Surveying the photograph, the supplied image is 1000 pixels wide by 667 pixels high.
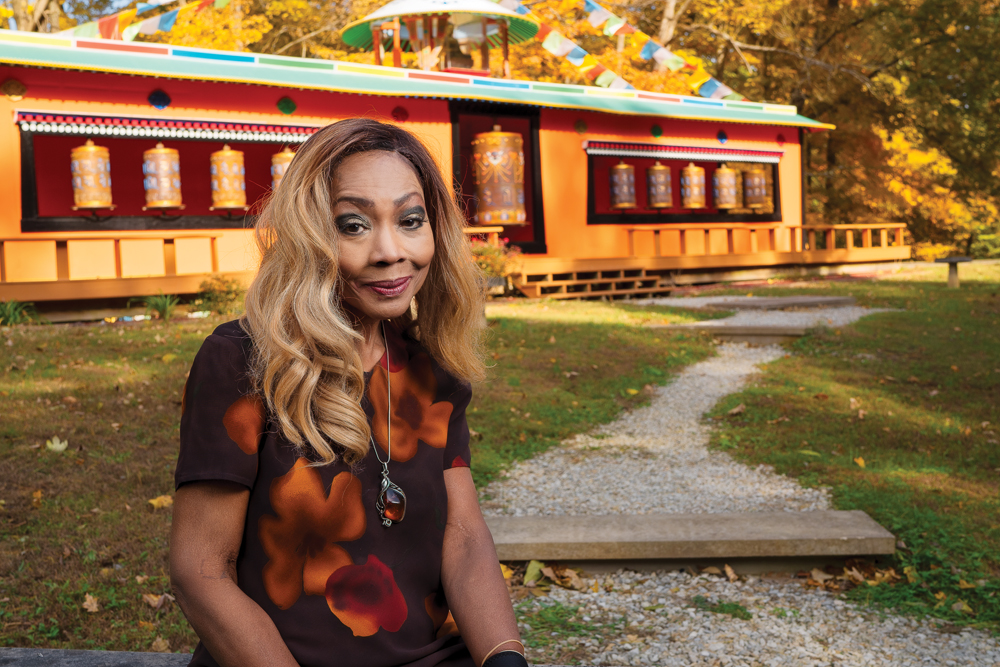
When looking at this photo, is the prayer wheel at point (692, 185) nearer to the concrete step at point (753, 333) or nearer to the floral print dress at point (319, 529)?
the concrete step at point (753, 333)

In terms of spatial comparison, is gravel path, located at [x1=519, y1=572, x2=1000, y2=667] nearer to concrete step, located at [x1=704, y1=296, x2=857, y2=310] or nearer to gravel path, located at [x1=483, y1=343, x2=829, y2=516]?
gravel path, located at [x1=483, y1=343, x2=829, y2=516]

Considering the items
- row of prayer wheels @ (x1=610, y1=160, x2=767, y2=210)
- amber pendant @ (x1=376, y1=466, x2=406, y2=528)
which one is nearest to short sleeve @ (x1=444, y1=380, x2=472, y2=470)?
amber pendant @ (x1=376, y1=466, x2=406, y2=528)

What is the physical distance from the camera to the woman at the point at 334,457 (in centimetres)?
165

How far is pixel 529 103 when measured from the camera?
14883mm

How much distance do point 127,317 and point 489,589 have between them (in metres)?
11.1

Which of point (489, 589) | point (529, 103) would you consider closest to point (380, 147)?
point (489, 589)

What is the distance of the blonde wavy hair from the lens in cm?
168

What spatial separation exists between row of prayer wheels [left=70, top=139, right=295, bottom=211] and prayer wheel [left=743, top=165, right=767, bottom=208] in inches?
400

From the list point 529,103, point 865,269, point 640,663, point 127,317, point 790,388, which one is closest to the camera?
point 640,663

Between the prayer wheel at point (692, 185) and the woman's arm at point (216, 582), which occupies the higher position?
the prayer wheel at point (692, 185)

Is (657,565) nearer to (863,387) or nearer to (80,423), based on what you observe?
(80,423)

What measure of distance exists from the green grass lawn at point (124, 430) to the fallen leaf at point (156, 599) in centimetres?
2

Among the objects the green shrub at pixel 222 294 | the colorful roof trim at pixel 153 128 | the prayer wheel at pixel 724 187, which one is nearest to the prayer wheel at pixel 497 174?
the colorful roof trim at pixel 153 128

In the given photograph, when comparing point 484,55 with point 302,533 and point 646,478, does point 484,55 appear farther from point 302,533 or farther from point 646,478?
point 302,533
